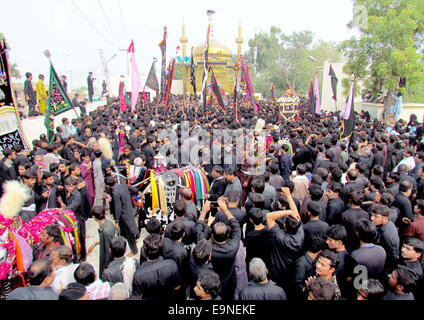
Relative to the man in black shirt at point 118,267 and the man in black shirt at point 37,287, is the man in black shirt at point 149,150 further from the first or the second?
the man in black shirt at point 37,287

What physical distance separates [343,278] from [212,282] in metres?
1.45

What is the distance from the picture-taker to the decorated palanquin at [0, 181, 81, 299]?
2895mm

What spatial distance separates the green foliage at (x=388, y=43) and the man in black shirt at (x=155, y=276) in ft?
48.4

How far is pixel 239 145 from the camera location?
7090 mm

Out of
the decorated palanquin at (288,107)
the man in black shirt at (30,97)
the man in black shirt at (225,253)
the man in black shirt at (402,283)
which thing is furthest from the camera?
the decorated palanquin at (288,107)

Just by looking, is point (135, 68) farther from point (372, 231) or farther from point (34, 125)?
point (372, 231)

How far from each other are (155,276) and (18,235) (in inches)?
63.7

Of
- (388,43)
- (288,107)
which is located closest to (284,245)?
(288,107)

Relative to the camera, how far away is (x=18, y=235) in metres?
3.09

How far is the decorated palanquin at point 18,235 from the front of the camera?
9.50ft

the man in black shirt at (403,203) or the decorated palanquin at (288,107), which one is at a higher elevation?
the decorated palanquin at (288,107)

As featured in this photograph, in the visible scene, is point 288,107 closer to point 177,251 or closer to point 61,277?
point 177,251

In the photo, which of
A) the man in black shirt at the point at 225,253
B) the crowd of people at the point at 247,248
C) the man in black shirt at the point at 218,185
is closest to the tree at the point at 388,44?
the crowd of people at the point at 247,248

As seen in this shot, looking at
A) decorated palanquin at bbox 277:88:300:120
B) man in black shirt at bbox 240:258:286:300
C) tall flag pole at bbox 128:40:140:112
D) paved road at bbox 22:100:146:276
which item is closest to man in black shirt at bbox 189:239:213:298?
man in black shirt at bbox 240:258:286:300
